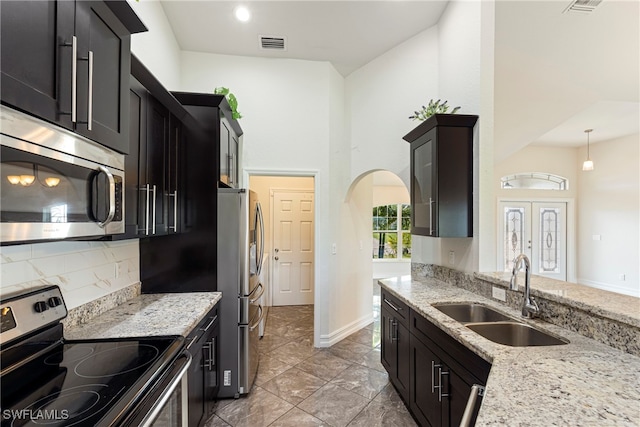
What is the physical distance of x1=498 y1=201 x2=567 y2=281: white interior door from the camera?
6.70 meters

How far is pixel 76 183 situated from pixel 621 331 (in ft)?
7.60

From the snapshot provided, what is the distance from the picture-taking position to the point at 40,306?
1348 millimetres

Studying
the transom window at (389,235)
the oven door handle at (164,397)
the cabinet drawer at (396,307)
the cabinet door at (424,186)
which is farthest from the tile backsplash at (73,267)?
the transom window at (389,235)

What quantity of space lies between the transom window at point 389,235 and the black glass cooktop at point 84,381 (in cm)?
659

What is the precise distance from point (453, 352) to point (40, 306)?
6.67 feet

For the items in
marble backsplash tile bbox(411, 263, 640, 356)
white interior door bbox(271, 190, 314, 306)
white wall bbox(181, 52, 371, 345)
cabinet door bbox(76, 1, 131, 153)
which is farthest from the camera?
white interior door bbox(271, 190, 314, 306)

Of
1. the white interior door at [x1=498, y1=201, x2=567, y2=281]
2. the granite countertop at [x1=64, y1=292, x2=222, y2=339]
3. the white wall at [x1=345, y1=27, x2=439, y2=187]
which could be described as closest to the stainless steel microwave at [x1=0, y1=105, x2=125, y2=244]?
the granite countertop at [x1=64, y1=292, x2=222, y2=339]

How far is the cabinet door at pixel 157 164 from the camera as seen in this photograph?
1.96m

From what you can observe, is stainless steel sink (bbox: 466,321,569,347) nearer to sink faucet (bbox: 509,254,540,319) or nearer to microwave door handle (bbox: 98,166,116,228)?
sink faucet (bbox: 509,254,540,319)

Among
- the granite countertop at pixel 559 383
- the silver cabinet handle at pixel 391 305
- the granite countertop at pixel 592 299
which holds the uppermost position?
the granite countertop at pixel 592 299

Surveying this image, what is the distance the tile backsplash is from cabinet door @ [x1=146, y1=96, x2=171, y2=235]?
0.36 meters

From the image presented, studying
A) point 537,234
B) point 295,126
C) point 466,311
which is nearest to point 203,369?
point 466,311

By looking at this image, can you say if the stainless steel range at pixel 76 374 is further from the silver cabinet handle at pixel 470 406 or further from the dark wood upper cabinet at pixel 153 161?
the silver cabinet handle at pixel 470 406

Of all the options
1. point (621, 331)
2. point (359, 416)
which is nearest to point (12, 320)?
point (359, 416)
